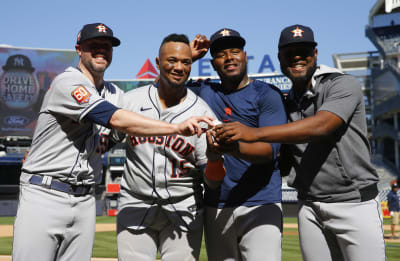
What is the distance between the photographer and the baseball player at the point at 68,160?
2914 mm

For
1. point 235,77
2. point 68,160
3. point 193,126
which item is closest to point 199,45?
point 235,77

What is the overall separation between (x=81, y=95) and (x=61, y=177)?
636mm

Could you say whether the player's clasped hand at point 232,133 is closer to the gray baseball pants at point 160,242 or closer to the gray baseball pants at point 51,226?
the gray baseball pants at point 160,242

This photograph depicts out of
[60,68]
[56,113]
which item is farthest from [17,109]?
[56,113]

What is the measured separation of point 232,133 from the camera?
2.59 meters

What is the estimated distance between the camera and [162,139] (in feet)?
9.73

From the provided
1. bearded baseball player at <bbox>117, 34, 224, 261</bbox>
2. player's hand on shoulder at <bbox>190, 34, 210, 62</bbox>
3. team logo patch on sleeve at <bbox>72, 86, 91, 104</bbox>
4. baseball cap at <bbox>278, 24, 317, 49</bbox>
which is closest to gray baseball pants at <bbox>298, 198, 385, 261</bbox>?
bearded baseball player at <bbox>117, 34, 224, 261</bbox>

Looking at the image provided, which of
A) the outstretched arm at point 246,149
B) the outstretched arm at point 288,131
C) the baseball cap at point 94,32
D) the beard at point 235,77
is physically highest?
the baseball cap at point 94,32

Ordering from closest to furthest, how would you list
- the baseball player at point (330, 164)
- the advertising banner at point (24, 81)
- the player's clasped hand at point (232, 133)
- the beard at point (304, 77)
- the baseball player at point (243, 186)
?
the player's clasped hand at point (232, 133) < the baseball player at point (330, 164) < the baseball player at point (243, 186) < the beard at point (304, 77) < the advertising banner at point (24, 81)

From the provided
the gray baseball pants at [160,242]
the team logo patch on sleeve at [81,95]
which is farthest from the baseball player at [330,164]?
the team logo patch on sleeve at [81,95]

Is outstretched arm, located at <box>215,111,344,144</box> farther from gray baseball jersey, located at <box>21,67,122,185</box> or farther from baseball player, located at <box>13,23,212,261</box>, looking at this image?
gray baseball jersey, located at <box>21,67,122,185</box>

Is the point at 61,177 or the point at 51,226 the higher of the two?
the point at 61,177

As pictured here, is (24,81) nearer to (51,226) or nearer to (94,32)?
(94,32)

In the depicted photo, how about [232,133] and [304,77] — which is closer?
[232,133]
